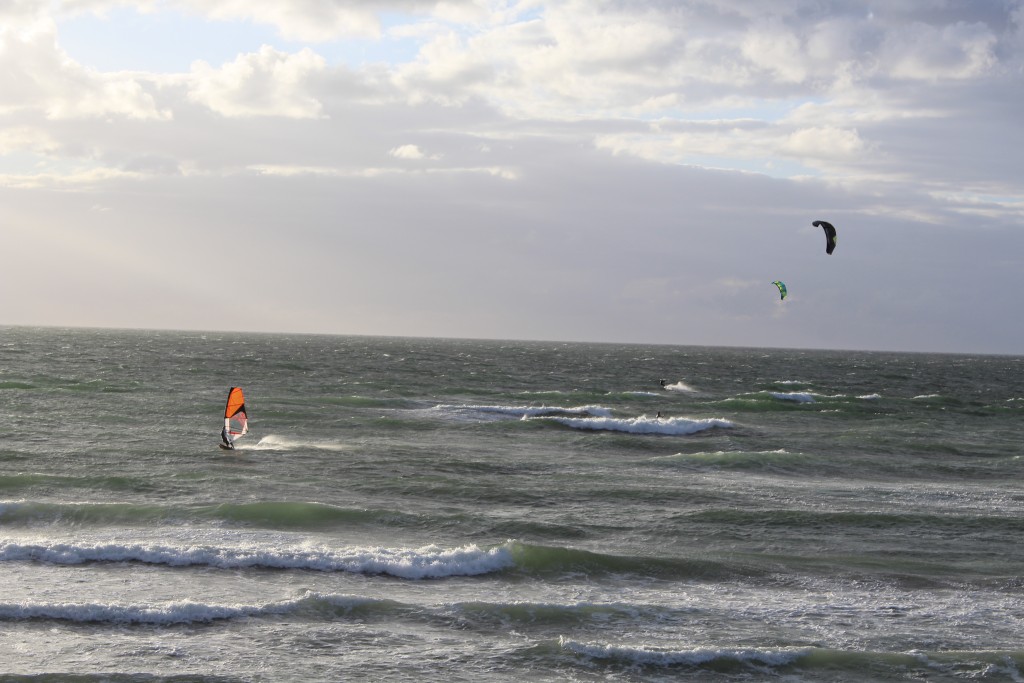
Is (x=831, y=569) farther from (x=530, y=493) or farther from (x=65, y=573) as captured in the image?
(x=65, y=573)

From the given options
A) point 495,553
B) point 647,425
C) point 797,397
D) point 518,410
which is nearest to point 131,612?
point 495,553

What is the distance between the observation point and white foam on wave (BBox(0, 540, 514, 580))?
17.1 m

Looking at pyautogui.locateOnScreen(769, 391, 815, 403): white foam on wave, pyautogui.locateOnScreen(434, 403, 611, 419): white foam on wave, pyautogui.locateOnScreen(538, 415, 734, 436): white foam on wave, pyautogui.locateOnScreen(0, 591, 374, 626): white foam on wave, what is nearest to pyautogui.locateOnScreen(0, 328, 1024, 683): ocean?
pyautogui.locateOnScreen(0, 591, 374, 626): white foam on wave

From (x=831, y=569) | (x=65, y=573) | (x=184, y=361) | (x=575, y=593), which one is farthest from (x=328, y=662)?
(x=184, y=361)

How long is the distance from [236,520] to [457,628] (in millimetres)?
8531

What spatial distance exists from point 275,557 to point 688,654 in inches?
314

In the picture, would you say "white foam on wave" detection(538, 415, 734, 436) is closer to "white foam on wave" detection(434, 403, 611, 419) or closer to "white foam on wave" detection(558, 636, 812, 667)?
"white foam on wave" detection(434, 403, 611, 419)

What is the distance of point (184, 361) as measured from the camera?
9025 centimetres

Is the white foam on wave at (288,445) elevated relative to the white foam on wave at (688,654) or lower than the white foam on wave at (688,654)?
elevated

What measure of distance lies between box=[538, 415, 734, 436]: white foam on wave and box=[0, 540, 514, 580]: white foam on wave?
25808mm

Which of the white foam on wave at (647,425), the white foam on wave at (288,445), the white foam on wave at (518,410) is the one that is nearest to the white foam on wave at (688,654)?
the white foam on wave at (288,445)

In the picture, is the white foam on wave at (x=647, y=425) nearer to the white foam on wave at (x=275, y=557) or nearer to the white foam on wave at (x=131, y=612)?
the white foam on wave at (x=275, y=557)

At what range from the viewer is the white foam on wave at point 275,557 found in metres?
17.1

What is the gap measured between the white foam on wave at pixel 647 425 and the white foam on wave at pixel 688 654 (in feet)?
95.9
